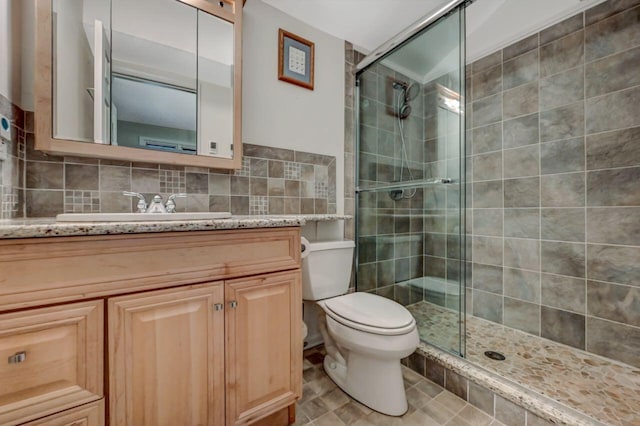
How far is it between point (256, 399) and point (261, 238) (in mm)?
623

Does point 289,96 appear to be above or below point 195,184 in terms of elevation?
above

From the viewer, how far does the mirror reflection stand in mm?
1117

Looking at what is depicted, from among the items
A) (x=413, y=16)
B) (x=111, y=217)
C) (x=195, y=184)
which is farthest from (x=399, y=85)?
(x=111, y=217)

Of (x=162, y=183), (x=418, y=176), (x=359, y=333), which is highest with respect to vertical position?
(x=418, y=176)

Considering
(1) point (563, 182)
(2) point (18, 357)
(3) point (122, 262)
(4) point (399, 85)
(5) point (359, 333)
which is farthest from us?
(4) point (399, 85)

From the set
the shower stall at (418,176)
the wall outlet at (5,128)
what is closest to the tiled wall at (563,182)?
the shower stall at (418,176)

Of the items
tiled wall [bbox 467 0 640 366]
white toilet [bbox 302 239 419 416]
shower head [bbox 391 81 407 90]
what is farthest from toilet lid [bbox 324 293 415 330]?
shower head [bbox 391 81 407 90]

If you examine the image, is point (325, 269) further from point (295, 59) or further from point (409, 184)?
point (295, 59)

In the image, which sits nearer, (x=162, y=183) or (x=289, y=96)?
(x=162, y=183)

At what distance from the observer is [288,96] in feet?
5.72

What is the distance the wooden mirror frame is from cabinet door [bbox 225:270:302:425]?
29.1 inches

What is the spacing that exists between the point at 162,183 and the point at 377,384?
4.74 feet

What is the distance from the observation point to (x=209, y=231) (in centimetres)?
92

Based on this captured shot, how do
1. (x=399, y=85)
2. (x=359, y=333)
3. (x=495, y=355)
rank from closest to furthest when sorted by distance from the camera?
(x=359, y=333), (x=495, y=355), (x=399, y=85)
